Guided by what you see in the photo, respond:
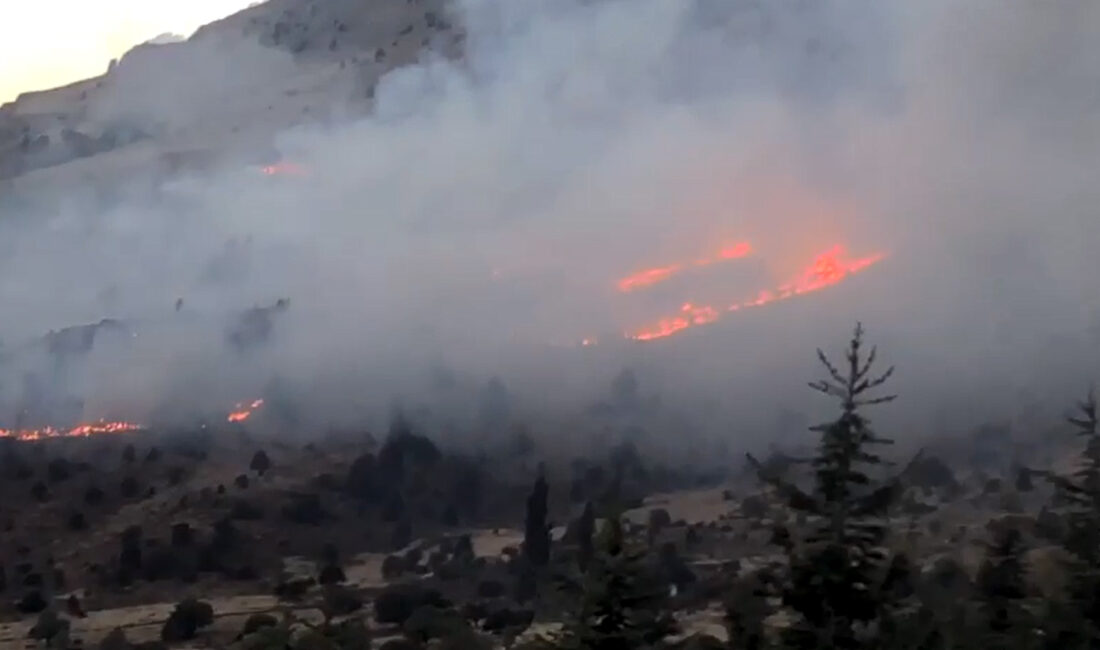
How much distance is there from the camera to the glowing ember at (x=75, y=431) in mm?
107500

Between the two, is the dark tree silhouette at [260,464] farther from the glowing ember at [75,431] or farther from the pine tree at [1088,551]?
the pine tree at [1088,551]

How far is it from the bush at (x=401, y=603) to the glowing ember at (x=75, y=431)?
4347cm

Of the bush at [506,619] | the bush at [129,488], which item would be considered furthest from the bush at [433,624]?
the bush at [129,488]

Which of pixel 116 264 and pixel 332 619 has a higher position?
pixel 116 264

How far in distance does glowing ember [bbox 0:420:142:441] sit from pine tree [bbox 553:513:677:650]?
306ft

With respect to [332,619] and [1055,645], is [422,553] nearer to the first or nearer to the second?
[332,619]

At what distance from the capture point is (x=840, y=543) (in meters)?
18.2

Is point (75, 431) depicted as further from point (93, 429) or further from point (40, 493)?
point (40, 493)

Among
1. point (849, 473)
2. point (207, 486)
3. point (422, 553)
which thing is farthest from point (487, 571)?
point (849, 473)

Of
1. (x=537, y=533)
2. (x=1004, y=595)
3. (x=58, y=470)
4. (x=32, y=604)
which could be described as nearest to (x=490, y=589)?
(x=537, y=533)

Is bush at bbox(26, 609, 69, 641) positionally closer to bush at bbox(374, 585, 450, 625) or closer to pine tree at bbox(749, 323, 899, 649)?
bush at bbox(374, 585, 450, 625)

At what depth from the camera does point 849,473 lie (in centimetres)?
1836

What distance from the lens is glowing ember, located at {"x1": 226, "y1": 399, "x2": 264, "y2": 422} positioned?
109812 millimetres

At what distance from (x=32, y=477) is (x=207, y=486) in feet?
40.8
